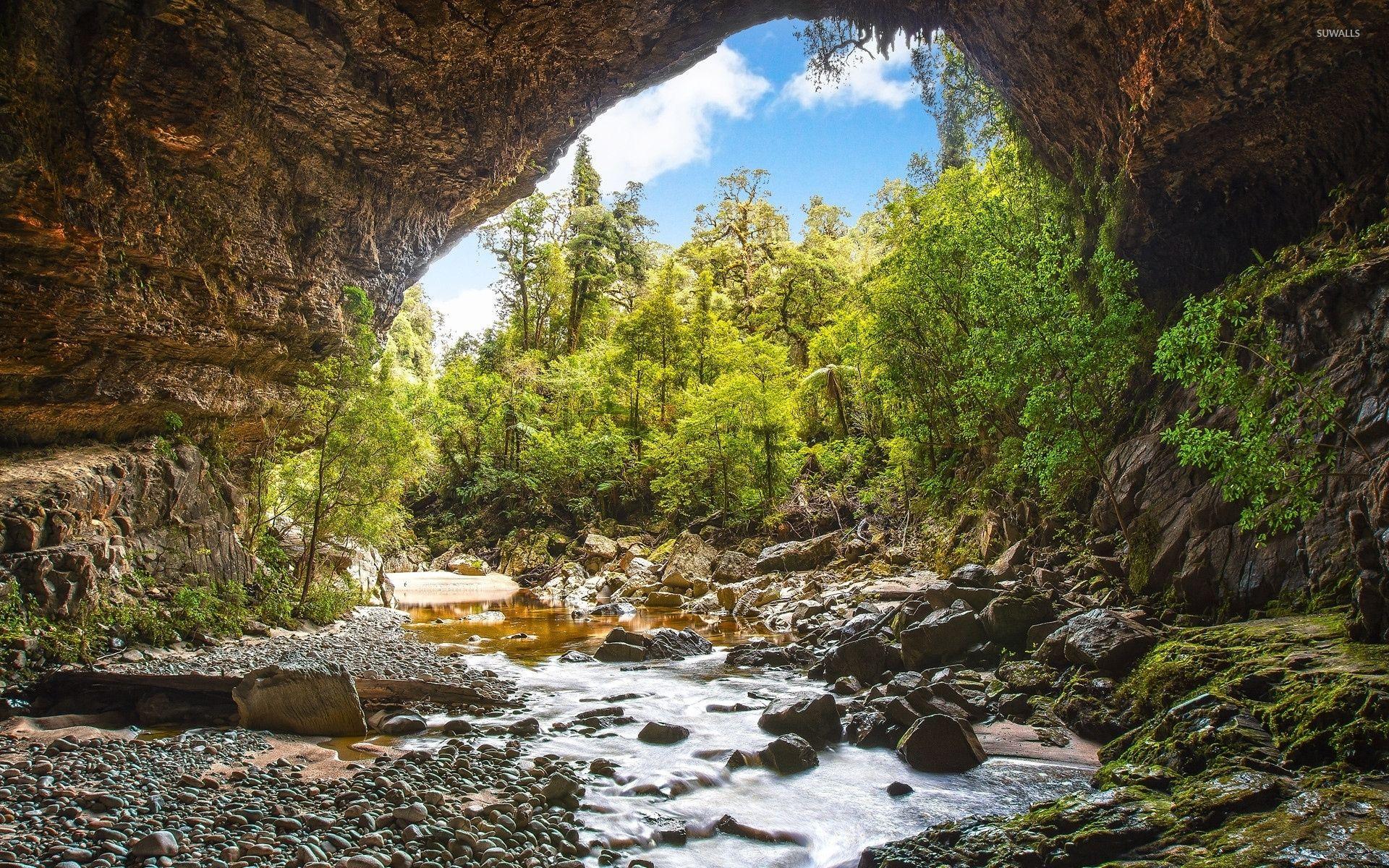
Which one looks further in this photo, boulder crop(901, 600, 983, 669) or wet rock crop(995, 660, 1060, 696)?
boulder crop(901, 600, 983, 669)

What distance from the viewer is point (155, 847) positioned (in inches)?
177

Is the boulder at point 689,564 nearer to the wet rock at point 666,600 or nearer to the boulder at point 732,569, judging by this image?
the boulder at point 732,569

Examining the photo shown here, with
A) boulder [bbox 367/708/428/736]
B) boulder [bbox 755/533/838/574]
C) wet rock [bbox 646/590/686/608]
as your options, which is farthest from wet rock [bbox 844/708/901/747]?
boulder [bbox 755/533/838/574]

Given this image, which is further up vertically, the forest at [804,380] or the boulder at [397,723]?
the forest at [804,380]

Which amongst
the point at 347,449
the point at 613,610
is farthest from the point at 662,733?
the point at 613,610

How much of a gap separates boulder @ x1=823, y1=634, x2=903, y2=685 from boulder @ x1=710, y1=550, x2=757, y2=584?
12690mm

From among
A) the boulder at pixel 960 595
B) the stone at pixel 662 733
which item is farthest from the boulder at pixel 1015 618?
the stone at pixel 662 733

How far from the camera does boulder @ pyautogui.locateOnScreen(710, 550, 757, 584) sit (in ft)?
78.3

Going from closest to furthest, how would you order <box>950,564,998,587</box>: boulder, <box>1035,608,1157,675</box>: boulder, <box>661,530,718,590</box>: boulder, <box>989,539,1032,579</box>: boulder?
1. <box>1035,608,1157,675</box>: boulder
2. <box>950,564,998,587</box>: boulder
3. <box>989,539,1032,579</box>: boulder
4. <box>661,530,718,590</box>: boulder

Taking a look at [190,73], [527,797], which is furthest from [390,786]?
[190,73]

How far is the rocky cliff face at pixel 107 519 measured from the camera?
31.6 ft

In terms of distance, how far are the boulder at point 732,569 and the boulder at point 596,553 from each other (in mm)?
5807

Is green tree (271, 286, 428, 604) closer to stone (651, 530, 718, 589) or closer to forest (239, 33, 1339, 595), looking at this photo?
forest (239, 33, 1339, 595)

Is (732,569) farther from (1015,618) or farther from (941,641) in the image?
(1015,618)
